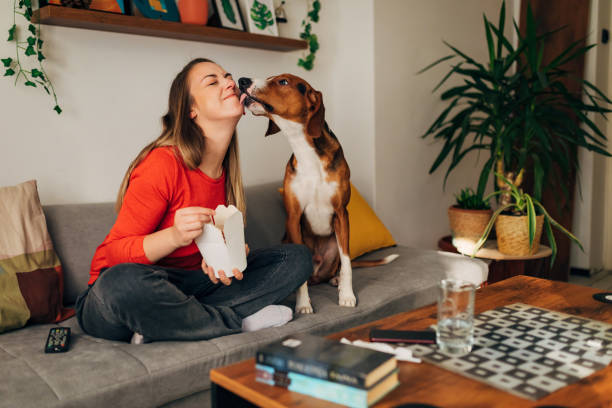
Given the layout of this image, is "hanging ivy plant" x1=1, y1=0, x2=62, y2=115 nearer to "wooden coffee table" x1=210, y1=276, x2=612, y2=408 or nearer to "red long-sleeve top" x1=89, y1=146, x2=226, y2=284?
"red long-sleeve top" x1=89, y1=146, x2=226, y2=284

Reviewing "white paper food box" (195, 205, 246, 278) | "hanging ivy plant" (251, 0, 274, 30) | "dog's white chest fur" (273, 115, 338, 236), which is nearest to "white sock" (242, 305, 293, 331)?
"white paper food box" (195, 205, 246, 278)

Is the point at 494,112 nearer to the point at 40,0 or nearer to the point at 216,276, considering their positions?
the point at 216,276

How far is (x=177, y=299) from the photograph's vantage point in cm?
141

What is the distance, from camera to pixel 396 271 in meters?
Result: 2.18

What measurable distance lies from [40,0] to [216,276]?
50.6 inches

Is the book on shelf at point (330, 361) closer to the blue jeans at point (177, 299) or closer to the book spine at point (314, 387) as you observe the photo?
the book spine at point (314, 387)

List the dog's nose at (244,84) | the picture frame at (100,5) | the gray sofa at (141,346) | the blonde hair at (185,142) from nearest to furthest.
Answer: the gray sofa at (141,346) → the blonde hair at (185,142) → the dog's nose at (244,84) → the picture frame at (100,5)

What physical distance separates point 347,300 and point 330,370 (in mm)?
951

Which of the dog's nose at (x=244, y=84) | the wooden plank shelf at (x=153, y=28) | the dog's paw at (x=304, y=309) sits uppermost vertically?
the wooden plank shelf at (x=153, y=28)

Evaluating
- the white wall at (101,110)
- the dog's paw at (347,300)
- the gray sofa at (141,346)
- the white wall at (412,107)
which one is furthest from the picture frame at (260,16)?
the dog's paw at (347,300)

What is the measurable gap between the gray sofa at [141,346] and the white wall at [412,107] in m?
0.89

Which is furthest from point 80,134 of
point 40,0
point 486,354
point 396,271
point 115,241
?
point 486,354

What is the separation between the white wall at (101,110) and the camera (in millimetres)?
1969

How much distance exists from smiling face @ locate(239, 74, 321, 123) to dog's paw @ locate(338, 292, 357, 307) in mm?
643
